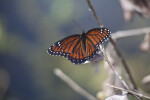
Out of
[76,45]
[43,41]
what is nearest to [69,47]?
[76,45]

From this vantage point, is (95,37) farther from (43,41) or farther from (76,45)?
(43,41)

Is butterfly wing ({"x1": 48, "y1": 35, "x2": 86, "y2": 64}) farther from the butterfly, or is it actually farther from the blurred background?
the blurred background

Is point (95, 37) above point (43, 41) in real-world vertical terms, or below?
below

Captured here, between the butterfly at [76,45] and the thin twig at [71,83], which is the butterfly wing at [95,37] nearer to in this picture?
the butterfly at [76,45]

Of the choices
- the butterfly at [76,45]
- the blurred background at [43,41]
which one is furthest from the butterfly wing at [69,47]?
the blurred background at [43,41]

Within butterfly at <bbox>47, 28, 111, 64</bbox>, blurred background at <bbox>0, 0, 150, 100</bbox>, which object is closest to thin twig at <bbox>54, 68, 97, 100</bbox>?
butterfly at <bbox>47, 28, 111, 64</bbox>

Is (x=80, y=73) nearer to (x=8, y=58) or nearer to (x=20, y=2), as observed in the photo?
(x=8, y=58)
